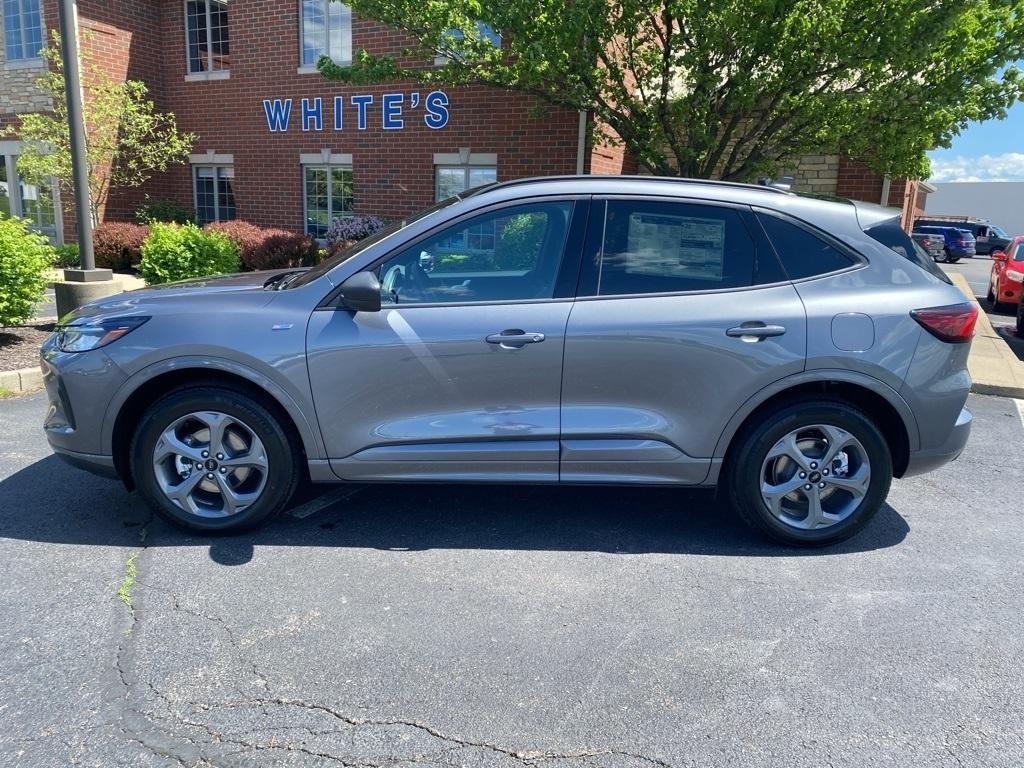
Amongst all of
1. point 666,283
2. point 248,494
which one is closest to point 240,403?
point 248,494

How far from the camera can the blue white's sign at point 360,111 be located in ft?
42.8

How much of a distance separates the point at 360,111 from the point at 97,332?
10985 mm

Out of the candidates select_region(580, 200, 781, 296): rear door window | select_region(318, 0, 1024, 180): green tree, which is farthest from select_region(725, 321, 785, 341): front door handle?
select_region(318, 0, 1024, 180): green tree

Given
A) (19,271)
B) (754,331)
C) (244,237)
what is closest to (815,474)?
(754,331)

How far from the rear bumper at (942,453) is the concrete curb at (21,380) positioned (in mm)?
6683

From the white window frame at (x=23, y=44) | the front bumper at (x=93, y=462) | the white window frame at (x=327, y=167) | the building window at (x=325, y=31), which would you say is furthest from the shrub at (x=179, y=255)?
the white window frame at (x=23, y=44)

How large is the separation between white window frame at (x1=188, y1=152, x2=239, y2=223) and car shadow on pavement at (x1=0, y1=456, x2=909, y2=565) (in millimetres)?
12052

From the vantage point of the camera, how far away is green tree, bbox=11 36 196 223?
1338 cm

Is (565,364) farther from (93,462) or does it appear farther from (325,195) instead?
(325,195)

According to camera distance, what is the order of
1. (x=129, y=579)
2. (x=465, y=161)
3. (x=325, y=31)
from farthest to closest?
1. (x=325, y=31)
2. (x=465, y=161)
3. (x=129, y=579)

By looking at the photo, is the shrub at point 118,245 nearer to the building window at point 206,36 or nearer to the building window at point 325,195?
the building window at point 325,195

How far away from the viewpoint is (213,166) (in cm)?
1574

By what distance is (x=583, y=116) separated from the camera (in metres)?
11.4

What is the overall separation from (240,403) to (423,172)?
10.4m
